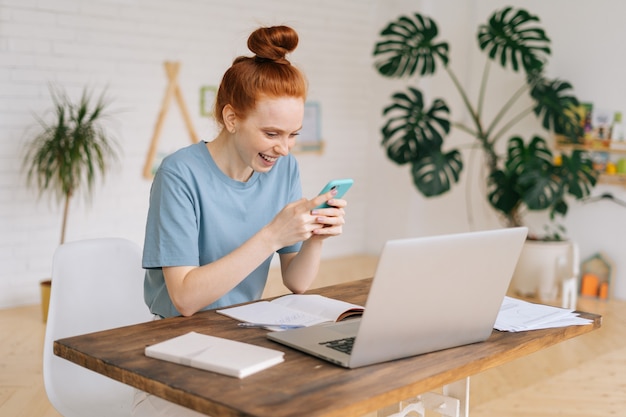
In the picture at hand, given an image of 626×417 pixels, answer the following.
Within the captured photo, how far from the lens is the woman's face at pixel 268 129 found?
2.14 meters

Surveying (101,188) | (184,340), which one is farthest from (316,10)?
(184,340)

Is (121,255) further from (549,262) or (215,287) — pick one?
(549,262)

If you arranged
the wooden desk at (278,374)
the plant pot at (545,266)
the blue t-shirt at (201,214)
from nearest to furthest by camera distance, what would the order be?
A: the wooden desk at (278,374), the blue t-shirt at (201,214), the plant pot at (545,266)

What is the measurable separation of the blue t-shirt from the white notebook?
1.28ft

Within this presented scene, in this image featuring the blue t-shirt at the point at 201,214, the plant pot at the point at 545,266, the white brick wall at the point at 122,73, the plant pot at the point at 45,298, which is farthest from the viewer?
the plant pot at the point at 545,266

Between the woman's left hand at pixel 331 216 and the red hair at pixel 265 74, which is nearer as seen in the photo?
the woman's left hand at pixel 331 216

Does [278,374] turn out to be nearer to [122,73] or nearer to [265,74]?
[265,74]

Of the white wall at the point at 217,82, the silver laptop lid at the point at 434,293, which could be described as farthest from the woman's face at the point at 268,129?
the white wall at the point at 217,82

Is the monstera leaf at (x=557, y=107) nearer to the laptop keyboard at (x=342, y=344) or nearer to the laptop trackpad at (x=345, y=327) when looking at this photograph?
the laptop trackpad at (x=345, y=327)

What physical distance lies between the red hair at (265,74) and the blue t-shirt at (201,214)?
0.20 meters

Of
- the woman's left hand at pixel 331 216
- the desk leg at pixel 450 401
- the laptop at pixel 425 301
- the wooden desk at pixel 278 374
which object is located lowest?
the desk leg at pixel 450 401

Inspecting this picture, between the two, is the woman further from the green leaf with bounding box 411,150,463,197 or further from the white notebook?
the green leaf with bounding box 411,150,463,197

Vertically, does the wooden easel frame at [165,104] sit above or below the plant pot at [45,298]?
above

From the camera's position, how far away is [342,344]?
173 cm
